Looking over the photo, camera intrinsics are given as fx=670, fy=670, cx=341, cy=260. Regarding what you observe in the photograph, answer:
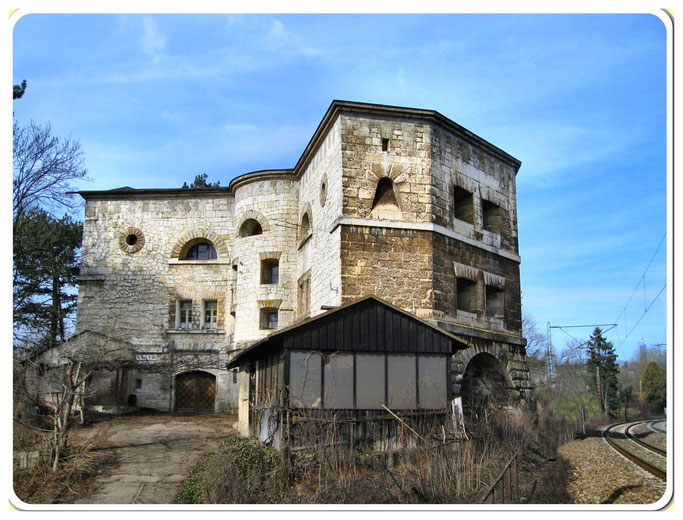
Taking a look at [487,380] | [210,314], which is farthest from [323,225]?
[210,314]

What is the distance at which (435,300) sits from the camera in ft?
57.3

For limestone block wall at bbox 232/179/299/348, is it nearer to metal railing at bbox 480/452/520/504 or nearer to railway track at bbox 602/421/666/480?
railway track at bbox 602/421/666/480

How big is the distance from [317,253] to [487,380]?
623cm

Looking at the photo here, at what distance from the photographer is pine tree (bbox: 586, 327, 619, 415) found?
4297cm

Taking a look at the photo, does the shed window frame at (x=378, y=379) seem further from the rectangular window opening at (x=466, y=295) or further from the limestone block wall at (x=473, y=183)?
the rectangular window opening at (x=466, y=295)

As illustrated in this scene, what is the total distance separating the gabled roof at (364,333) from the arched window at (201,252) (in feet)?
43.4

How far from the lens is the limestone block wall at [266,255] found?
877 inches

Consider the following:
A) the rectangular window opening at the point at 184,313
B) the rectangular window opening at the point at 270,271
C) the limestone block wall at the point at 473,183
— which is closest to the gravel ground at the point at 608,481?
the limestone block wall at the point at 473,183

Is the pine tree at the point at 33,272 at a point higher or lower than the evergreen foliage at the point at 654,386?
higher

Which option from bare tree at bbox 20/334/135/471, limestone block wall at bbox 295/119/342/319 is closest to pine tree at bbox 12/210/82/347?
bare tree at bbox 20/334/135/471

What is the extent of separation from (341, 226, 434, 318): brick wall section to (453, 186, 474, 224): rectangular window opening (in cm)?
272
